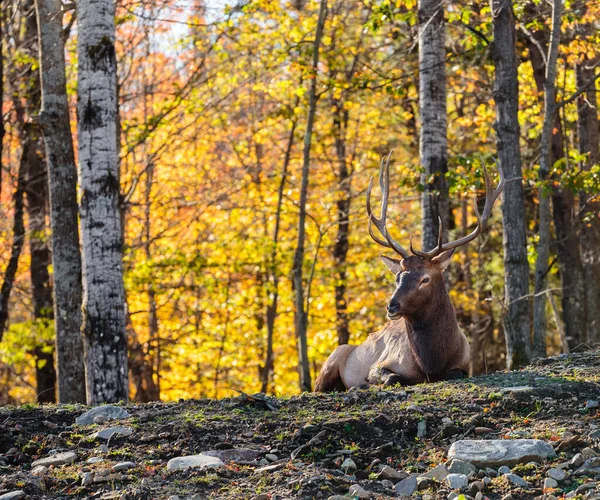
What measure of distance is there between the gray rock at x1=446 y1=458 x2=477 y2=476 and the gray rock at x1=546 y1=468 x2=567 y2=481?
38cm

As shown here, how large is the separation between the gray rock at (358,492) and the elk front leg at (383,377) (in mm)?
3546

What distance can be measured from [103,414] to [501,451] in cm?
274

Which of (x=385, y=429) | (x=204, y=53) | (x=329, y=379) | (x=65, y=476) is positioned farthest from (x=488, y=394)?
(x=204, y=53)

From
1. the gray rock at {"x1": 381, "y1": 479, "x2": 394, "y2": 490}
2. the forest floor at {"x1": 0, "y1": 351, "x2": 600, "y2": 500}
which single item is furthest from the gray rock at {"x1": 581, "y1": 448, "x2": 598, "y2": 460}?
the gray rock at {"x1": 381, "y1": 479, "x2": 394, "y2": 490}

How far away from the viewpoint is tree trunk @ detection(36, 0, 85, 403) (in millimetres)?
10375

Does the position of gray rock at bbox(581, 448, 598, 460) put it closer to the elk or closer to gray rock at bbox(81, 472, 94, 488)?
gray rock at bbox(81, 472, 94, 488)

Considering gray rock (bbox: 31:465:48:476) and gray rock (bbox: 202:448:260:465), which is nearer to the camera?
gray rock (bbox: 31:465:48:476)

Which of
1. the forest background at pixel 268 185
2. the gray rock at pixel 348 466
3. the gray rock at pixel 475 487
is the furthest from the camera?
the forest background at pixel 268 185

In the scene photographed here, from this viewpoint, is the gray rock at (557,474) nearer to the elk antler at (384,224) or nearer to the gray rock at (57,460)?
the gray rock at (57,460)

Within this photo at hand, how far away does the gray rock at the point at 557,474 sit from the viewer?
4.32m

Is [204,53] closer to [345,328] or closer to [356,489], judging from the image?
[345,328]

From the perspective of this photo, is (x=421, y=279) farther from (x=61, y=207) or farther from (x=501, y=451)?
(x=61, y=207)

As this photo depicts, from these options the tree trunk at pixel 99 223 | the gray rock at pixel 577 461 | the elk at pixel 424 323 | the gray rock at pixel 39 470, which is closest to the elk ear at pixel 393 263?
the elk at pixel 424 323

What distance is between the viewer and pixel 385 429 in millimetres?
5254
